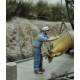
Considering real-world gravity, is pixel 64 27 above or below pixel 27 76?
above

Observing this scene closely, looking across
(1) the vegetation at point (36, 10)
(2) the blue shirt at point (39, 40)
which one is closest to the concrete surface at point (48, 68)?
(2) the blue shirt at point (39, 40)

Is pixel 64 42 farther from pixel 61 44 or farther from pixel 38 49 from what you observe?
pixel 38 49

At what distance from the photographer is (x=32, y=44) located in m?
2.53

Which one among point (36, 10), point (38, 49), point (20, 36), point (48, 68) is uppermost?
point (36, 10)

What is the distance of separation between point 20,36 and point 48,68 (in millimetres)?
381

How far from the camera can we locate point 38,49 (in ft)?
8.32

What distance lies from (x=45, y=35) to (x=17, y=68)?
1.26 ft

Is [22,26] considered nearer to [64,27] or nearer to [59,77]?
[64,27]

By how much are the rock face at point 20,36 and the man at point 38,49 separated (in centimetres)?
4

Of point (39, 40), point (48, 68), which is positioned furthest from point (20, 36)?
point (48, 68)

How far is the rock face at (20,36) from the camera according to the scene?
2494mm

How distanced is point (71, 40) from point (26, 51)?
0.42m
